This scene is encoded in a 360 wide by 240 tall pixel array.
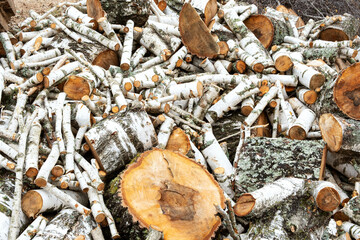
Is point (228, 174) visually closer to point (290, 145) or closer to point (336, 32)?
point (290, 145)

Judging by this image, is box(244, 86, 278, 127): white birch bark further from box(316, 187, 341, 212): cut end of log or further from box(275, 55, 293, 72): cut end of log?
box(316, 187, 341, 212): cut end of log

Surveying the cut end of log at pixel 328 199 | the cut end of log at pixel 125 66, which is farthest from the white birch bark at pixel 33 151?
the cut end of log at pixel 328 199

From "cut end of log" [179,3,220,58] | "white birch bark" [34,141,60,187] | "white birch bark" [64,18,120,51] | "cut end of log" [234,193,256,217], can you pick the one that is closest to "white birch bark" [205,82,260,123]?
"cut end of log" [179,3,220,58]

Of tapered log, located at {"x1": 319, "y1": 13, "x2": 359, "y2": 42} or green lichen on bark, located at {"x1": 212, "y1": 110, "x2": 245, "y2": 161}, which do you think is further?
tapered log, located at {"x1": 319, "y1": 13, "x2": 359, "y2": 42}

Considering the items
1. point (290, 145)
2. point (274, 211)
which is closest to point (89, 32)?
point (290, 145)

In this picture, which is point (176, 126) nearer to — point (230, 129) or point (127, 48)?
point (230, 129)

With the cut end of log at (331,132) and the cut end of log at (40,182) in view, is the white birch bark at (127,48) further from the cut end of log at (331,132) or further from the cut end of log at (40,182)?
the cut end of log at (331,132)

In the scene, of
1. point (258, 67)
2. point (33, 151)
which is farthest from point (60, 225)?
point (258, 67)
